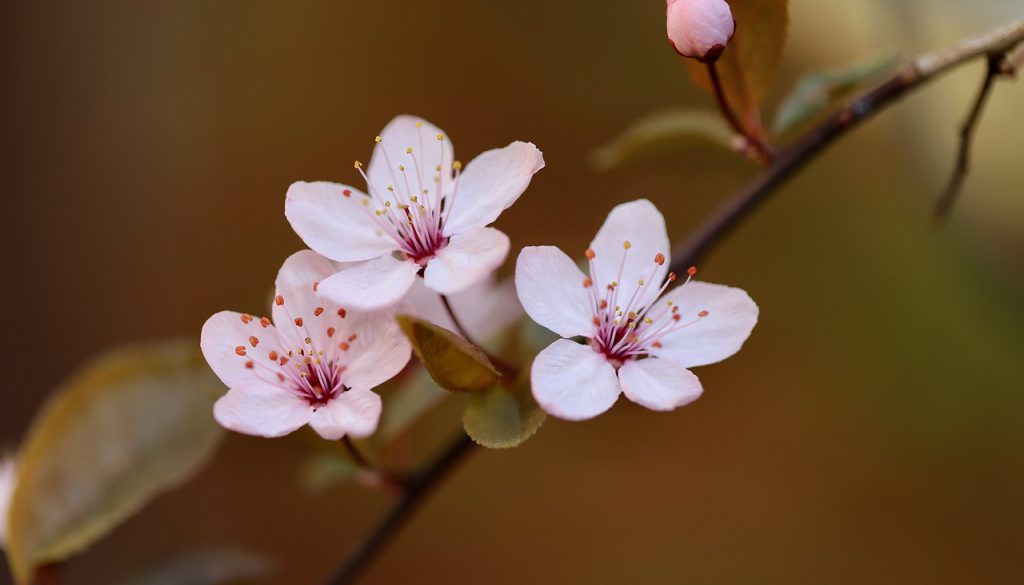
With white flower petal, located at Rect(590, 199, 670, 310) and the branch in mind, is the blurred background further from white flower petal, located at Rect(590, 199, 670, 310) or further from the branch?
white flower petal, located at Rect(590, 199, 670, 310)

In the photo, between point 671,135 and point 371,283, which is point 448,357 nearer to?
point 371,283

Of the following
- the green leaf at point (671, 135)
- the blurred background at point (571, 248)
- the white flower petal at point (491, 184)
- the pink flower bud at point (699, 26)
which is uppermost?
the pink flower bud at point (699, 26)

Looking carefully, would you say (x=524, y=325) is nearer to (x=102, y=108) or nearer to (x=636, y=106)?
(x=636, y=106)

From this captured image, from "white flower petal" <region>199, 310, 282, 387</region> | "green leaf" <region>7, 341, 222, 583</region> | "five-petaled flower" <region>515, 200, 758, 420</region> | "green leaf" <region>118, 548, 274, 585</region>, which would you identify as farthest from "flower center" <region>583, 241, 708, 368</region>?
"green leaf" <region>118, 548, 274, 585</region>

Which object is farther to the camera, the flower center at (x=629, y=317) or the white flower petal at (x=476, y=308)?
the white flower petal at (x=476, y=308)

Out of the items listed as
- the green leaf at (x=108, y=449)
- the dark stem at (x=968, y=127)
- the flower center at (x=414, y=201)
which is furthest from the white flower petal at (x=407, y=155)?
the dark stem at (x=968, y=127)

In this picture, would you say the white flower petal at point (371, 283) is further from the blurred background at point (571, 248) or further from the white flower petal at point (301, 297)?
the blurred background at point (571, 248)

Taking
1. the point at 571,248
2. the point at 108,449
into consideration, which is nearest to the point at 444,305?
→ the point at 108,449
